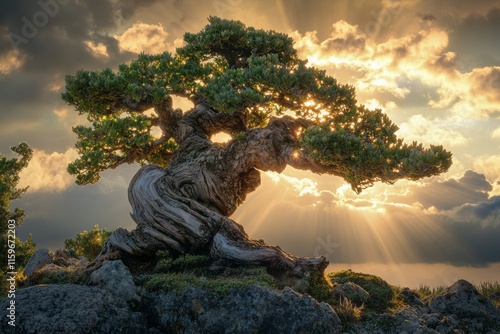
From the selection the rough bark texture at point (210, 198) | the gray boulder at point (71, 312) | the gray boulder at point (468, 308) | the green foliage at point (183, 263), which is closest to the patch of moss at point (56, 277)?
the rough bark texture at point (210, 198)

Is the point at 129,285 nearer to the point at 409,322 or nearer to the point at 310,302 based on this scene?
the point at 310,302

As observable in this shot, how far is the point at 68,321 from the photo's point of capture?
368 inches

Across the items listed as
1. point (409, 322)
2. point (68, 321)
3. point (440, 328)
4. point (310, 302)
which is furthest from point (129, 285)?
point (440, 328)

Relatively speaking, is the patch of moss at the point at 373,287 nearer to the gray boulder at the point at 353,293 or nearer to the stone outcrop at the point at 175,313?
the gray boulder at the point at 353,293

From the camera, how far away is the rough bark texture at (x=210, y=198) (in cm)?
1442

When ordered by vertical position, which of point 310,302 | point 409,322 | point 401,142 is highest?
point 401,142

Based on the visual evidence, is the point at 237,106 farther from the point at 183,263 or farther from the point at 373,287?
the point at 373,287

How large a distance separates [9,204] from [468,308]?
75.3ft

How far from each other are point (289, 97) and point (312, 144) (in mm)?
3334

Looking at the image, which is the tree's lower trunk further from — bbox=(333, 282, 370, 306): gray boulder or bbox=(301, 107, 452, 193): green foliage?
bbox=(301, 107, 452, 193): green foliage

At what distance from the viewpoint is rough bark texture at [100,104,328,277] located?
14.4m

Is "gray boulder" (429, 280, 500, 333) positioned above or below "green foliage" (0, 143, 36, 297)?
above

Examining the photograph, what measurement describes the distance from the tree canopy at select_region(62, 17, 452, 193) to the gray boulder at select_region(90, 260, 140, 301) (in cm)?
601

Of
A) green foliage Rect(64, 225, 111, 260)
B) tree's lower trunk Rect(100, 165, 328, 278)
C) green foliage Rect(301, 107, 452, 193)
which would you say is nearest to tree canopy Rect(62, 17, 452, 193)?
green foliage Rect(301, 107, 452, 193)
